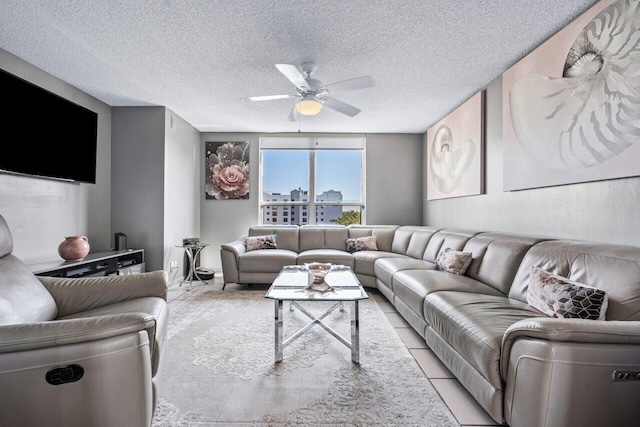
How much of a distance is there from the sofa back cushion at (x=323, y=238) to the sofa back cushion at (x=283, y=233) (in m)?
0.12

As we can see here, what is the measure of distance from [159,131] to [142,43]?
1756 millimetres

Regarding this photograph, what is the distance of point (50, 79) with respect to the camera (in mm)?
3078

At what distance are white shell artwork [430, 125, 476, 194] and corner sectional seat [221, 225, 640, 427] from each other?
104cm

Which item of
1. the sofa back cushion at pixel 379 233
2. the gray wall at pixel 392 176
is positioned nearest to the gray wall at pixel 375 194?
the gray wall at pixel 392 176

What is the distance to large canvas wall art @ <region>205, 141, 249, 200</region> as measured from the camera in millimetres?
5320

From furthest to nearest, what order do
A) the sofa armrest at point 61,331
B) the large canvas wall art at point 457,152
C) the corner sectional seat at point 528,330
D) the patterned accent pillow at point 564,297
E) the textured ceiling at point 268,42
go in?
the large canvas wall art at point 457,152
the textured ceiling at point 268,42
the patterned accent pillow at point 564,297
the corner sectional seat at point 528,330
the sofa armrest at point 61,331

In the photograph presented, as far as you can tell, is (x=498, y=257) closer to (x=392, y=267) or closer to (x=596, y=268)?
(x=596, y=268)

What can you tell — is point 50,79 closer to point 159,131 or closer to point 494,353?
point 159,131

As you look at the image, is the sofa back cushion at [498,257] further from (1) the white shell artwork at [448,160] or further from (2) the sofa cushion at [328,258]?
(2) the sofa cushion at [328,258]

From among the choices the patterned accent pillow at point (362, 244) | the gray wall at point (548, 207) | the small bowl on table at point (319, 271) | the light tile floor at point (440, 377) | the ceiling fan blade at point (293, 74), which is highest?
the ceiling fan blade at point (293, 74)

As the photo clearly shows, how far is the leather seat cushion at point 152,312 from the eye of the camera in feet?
4.73

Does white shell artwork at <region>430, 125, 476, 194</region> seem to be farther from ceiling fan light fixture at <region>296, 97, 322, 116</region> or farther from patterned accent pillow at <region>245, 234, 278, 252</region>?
patterned accent pillow at <region>245, 234, 278, 252</region>

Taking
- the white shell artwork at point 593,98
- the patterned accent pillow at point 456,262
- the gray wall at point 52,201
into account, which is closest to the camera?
the white shell artwork at point 593,98

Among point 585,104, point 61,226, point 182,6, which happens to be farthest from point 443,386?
point 61,226
